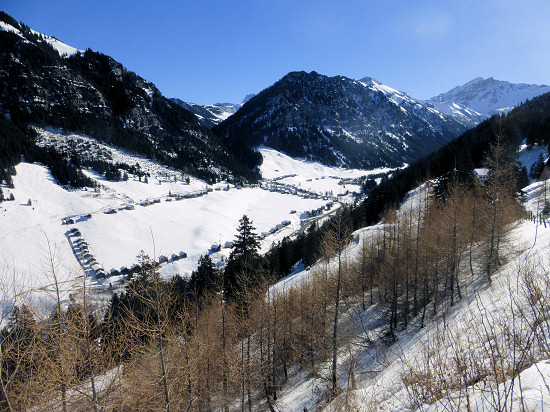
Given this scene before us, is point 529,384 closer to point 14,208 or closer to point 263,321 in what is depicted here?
point 263,321

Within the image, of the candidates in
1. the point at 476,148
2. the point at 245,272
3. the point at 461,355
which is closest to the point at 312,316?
the point at 245,272

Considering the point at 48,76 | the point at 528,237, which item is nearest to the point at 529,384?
→ the point at 528,237

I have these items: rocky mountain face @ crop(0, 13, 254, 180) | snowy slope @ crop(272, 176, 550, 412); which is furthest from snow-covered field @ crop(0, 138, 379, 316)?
snowy slope @ crop(272, 176, 550, 412)

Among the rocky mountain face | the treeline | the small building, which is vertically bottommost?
the treeline

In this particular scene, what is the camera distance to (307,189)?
19425 cm

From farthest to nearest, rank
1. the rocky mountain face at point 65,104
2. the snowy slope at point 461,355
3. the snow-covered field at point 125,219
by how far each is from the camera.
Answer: the rocky mountain face at point 65,104
the snow-covered field at point 125,219
the snowy slope at point 461,355

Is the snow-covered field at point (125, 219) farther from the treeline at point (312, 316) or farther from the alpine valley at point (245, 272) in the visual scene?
the treeline at point (312, 316)

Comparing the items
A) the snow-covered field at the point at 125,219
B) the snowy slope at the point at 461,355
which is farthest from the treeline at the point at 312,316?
the snow-covered field at the point at 125,219

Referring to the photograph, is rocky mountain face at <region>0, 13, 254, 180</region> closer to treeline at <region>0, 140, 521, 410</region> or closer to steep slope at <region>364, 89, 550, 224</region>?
steep slope at <region>364, 89, 550, 224</region>

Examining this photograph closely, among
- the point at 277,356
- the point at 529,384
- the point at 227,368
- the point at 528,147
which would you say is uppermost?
the point at 528,147

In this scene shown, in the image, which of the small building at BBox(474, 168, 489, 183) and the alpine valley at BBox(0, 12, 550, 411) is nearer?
the alpine valley at BBox(0, 12, 550, 411)

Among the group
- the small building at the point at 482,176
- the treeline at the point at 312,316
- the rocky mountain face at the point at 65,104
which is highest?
the rocky mountain face at the point at 65,104

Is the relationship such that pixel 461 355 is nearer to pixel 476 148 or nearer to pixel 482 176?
pixel 482 176

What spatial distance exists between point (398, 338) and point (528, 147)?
76.1 m
